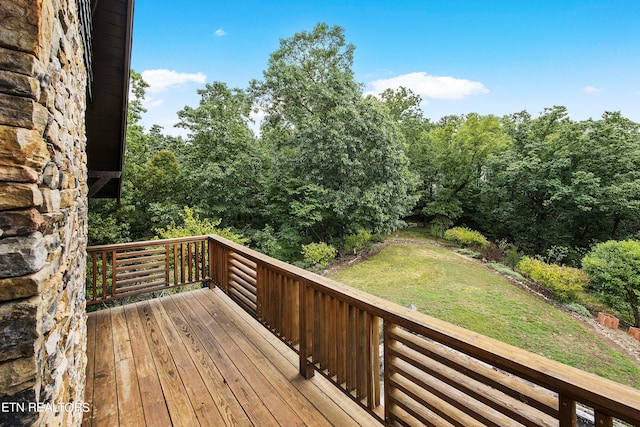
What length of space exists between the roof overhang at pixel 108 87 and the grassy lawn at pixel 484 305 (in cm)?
657

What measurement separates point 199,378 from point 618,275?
9.99m

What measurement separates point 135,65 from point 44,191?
11.8 meters

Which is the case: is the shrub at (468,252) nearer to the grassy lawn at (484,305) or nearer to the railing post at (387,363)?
the grassy lawn at (484,305)

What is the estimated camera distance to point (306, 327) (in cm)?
225

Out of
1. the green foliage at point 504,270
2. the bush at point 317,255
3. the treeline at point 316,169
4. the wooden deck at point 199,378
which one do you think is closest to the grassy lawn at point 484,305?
the green foliage at point 504,270

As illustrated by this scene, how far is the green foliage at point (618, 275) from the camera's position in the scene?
7078 mm

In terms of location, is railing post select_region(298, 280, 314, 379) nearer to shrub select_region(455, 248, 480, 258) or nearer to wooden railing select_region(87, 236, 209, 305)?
wooden railing select_region(87, 236, 209, 305)

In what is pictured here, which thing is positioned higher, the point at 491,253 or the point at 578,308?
the point at 491,253

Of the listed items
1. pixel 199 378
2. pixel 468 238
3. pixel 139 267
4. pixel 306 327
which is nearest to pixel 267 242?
pixel 139 267

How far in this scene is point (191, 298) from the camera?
155 inches

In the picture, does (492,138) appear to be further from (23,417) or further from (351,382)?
(23,417)

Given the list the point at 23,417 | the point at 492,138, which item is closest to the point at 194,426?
the point at 23,417

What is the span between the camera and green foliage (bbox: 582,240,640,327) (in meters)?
7.08

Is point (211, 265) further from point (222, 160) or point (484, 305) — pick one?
point (222, 160)
